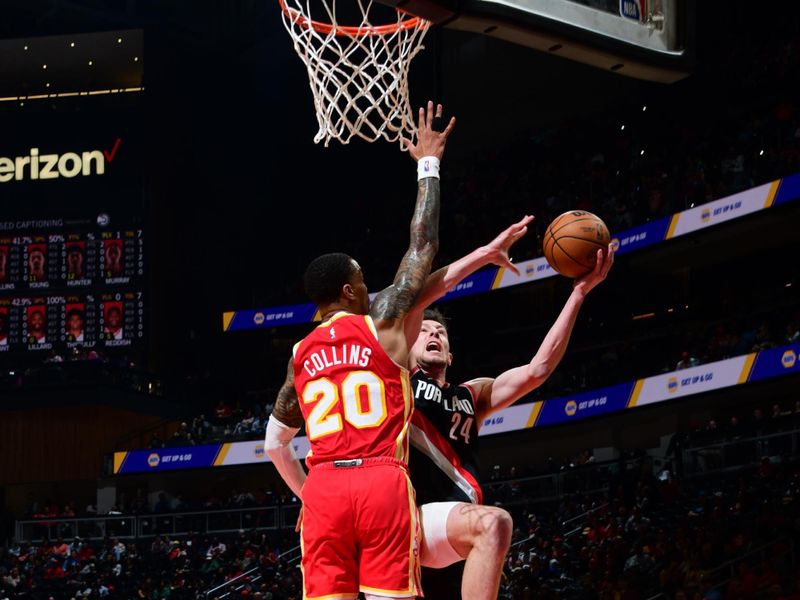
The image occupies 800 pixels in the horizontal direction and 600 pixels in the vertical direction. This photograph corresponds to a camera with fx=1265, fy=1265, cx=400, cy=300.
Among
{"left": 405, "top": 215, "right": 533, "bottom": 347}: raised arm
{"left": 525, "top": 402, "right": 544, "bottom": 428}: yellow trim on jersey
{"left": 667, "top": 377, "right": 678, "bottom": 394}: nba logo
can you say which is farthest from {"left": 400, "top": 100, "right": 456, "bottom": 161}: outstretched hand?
{"left": 525, "top": 402, "right": 544, "bottom": 428}: yellow trim on jersey

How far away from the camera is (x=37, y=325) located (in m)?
22.8

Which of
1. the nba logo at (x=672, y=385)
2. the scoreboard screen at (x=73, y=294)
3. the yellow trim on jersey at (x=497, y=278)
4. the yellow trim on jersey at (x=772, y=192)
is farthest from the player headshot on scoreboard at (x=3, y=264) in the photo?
the yellow trim on jersey at (x=772, y=192)

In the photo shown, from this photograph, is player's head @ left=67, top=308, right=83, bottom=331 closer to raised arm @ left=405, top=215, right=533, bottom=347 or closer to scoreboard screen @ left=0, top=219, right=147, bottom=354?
scoreboard screen @ left=0, top=219, right=147, bottom=354

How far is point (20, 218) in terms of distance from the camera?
23.2 metres

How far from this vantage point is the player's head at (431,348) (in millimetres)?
6082

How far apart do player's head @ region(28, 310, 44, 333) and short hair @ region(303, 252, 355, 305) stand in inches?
737

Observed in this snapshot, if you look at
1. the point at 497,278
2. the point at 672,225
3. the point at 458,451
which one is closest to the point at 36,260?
the point at 497,278

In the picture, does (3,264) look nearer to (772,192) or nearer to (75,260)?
(75,260)

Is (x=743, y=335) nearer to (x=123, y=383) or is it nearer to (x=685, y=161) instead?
(x=685, y=161)

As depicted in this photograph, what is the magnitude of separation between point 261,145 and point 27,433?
791cm

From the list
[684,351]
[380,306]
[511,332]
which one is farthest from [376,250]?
[380,306]

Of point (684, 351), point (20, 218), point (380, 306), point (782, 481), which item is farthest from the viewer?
point (20, 218)

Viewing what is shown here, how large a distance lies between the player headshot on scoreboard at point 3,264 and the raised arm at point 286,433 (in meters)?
18.3

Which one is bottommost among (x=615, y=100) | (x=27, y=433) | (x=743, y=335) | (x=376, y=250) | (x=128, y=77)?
(x=743, y=335)
